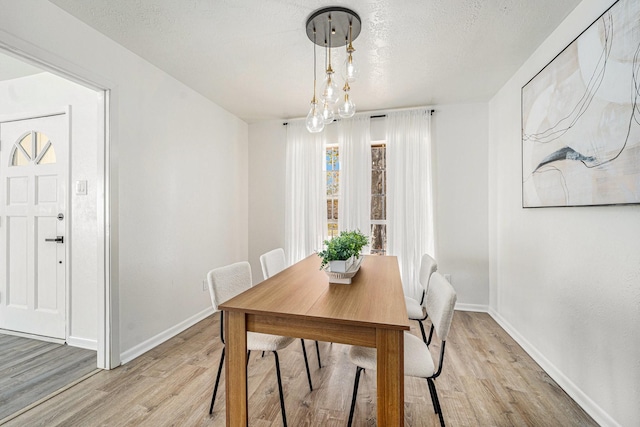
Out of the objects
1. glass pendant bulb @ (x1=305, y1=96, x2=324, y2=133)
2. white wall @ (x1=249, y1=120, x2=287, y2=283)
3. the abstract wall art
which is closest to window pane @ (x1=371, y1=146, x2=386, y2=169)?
white wall @ (x1=249, y1=120, x2=287, y2=283)

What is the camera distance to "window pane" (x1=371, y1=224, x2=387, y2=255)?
3.58 m

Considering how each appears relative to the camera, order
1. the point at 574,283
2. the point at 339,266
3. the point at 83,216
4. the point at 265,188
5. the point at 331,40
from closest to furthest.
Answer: the point at 339,266 < the point at 574,283 < the point at 331,40 < the point at 83,216 < the point at 265,188

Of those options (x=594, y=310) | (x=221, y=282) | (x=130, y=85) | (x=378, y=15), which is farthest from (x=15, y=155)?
(x=594, y=310)

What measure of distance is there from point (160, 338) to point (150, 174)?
1.51 meters

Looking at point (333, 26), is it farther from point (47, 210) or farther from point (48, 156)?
point (47, 210)

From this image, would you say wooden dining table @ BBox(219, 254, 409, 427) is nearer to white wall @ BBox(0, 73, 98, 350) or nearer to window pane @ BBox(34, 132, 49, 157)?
white wall @ BBox(0, 73, 98, 350)

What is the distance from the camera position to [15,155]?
2.71 m

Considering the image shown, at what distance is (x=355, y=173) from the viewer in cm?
360

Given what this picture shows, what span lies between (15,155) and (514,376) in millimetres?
4835

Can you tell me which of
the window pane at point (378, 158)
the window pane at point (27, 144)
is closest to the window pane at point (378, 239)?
the window pane at point (378, 158)

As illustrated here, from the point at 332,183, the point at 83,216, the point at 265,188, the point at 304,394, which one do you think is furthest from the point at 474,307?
the point at 83,216

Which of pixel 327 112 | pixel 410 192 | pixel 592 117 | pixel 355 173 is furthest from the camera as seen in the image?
pixel 355 173

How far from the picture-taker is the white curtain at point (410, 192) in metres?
3.41

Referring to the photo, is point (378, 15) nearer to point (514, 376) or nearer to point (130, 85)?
point (130, 85)
